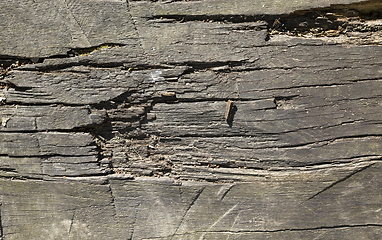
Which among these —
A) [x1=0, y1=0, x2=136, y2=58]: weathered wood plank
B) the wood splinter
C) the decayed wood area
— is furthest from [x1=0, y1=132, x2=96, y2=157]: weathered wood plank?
the wood splinter

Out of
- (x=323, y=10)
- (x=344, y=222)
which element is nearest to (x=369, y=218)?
(x=344, y=222)

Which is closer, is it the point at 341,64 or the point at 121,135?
the point at 341,64

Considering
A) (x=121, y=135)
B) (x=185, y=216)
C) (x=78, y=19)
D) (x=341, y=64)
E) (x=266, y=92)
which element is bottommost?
(x=185, y=216)

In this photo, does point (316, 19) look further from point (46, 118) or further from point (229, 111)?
point (46, 118)

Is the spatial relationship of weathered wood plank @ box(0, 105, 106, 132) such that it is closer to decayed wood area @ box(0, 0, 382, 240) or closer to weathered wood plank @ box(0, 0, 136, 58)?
decayed wood area @ box(0, 0, 382, 240)

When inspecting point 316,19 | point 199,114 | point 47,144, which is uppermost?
point 316,19

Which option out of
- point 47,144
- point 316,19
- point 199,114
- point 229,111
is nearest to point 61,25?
point 47,144

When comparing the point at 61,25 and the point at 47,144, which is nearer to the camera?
the point at 61,25

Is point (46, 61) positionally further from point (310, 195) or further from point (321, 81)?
point (310, 195)
